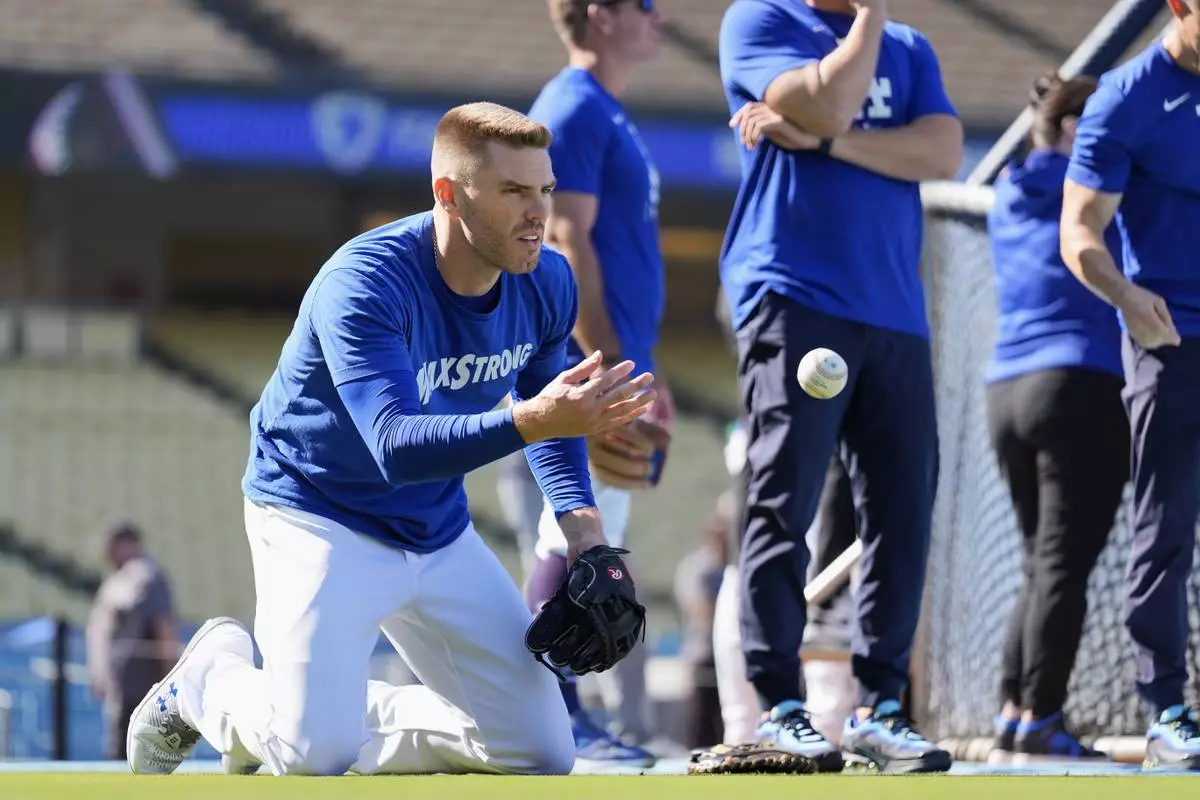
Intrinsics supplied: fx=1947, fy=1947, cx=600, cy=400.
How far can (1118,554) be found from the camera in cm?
620

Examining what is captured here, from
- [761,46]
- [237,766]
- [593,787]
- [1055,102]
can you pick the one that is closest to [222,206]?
[1055,102]

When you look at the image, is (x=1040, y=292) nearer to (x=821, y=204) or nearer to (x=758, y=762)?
(x=821, y=204)

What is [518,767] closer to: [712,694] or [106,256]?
[712,694]

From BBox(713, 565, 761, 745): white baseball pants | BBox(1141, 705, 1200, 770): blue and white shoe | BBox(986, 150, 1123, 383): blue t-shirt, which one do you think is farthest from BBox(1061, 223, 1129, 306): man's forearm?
BBox(713, 565, 761, 745): white baseball pants

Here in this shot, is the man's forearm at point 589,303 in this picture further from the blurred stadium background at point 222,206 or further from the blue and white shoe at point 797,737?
the blurred stadium background at point 222,206

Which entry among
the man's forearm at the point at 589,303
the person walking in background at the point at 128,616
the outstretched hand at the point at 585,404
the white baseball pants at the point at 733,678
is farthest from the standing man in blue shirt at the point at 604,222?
the person walking in background at the point at 128,616

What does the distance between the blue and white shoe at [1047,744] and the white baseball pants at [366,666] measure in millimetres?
1399

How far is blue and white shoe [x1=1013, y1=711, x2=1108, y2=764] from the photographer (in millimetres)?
5180

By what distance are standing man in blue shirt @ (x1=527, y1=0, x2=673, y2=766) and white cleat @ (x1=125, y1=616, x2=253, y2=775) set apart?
0.98 m

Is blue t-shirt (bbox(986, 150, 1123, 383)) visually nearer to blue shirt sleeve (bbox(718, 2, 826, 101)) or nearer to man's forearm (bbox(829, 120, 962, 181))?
man's forearm (bbox(829, 120, 962, 181))

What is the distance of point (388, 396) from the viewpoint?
3846 mm

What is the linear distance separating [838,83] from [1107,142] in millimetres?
755

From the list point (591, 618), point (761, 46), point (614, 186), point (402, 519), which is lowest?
point (591, 618)

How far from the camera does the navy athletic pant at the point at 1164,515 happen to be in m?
4.66
